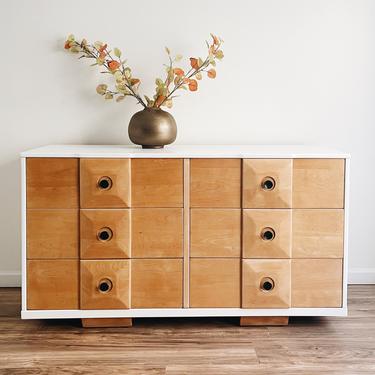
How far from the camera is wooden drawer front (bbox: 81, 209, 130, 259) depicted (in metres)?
2.39

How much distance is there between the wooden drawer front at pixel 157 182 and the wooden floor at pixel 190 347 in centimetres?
50

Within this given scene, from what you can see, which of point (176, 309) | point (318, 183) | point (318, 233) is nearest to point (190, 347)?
point (176, 309)

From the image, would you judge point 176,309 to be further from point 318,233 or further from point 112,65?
point 112,65

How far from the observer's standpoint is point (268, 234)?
95.7 inches

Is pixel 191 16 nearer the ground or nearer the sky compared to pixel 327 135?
nearer the sky

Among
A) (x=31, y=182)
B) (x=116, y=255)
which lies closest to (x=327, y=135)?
(x=116, y=255)

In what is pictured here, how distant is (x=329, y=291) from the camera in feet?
8.01

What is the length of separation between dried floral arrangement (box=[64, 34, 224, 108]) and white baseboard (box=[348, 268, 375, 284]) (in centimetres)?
118

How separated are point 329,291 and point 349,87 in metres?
1.04

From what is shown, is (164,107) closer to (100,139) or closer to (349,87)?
(100,139)

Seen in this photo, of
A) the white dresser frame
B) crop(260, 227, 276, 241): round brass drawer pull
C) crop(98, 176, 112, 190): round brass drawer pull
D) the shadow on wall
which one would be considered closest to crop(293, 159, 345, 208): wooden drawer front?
the white dresser frame

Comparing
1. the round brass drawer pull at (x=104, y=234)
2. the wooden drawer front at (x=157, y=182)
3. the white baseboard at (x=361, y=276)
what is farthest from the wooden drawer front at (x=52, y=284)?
the white baseboard at (x=361, y=276)

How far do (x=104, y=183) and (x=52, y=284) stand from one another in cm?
44

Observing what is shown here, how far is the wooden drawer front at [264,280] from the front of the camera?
95.3 inches
